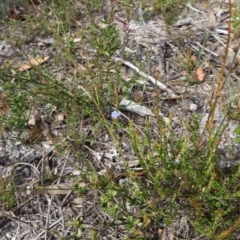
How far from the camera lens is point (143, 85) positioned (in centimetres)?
249

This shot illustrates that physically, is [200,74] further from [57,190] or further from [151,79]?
[57,190]

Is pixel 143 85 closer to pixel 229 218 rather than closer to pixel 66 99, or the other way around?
pixel 66 99

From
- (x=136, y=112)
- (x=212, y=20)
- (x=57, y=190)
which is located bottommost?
(x=57, y=190)

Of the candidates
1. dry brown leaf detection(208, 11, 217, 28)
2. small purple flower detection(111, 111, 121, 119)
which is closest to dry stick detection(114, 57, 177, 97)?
small purple flower detection(111, 111, 121, 119)

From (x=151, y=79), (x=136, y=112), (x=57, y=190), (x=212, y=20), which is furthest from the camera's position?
(x=212, y=20)

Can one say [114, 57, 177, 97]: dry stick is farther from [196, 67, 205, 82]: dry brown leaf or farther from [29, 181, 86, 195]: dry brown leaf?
[29, 181, 86, 195]: dry brown leaf

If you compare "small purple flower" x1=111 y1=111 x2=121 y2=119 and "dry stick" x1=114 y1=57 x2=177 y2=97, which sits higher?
"small purple flower" x1=111 y1=111 x2=121 y2=119

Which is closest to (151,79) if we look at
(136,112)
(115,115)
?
(136,112)

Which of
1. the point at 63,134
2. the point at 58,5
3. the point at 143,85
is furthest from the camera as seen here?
the point at 58,5

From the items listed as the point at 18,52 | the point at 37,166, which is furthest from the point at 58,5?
the point at 37,166

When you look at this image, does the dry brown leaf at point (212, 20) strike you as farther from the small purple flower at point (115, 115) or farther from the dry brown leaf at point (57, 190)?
the dry brown leaf at point (57, 190)

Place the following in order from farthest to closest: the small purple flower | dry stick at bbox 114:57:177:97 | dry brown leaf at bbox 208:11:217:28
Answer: dry brown leaf at bbox 208:11:217:28
dry stick at bbox 114:57:177:97
the small purple flower

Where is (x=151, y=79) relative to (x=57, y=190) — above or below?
above

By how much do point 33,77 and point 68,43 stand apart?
0.32 meters
